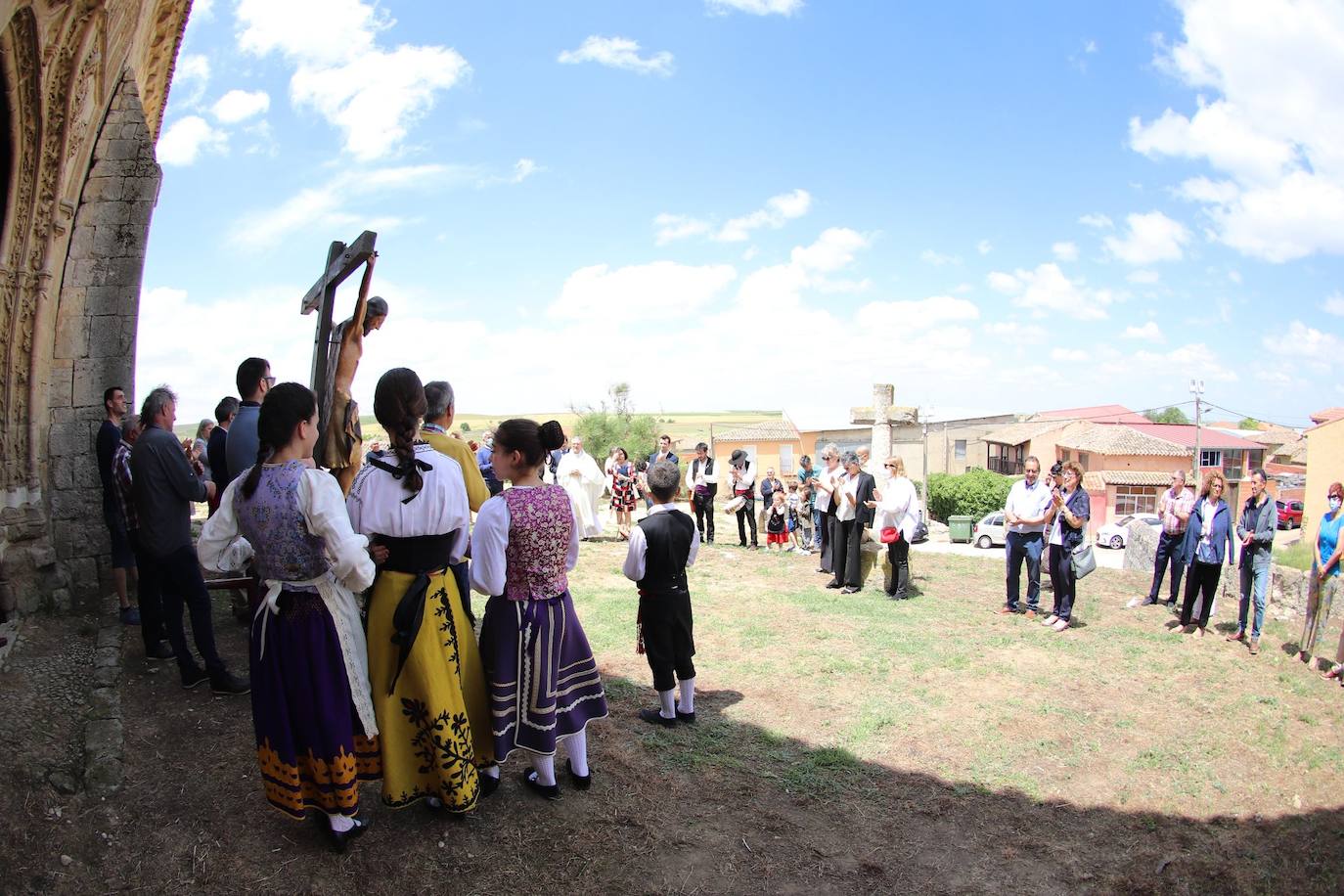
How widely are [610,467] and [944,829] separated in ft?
31.2

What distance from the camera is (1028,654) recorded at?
265 inches

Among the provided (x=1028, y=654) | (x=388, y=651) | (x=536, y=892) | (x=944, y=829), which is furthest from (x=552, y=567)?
(x=1028, y=654)

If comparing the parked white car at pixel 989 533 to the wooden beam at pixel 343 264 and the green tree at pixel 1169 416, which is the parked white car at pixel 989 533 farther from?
the green tree at pixel 1169 416

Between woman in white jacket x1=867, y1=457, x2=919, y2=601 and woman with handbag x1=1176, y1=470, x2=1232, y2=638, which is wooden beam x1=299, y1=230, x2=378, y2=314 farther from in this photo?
woman with handbag x1=1176, y1=470, x2=1232, y2=638

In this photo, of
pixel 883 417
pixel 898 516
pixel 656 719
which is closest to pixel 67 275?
pixel 656 719

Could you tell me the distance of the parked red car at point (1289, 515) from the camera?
109 ft

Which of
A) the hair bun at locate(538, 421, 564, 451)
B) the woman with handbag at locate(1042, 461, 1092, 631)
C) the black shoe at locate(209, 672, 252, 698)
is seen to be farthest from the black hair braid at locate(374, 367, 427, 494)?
the woman with handbag at locate(1042, 461, 1092, 631)

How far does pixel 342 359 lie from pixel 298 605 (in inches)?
48.1

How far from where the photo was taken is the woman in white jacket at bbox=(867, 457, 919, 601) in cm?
833

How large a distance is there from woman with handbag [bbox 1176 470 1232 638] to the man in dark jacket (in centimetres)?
784

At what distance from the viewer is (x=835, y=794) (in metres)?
4.21

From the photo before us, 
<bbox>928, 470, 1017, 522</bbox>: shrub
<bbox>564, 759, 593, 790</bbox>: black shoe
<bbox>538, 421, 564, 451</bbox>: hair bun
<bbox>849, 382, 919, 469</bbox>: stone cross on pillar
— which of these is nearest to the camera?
<bbox>538, 421, 564, 451</bbox>: hair bun

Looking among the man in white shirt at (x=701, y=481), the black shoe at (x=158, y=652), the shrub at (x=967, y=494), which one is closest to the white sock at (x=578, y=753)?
the black shoe at (x=158, y=652)

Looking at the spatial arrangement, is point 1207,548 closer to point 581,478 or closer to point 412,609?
point 412,609
